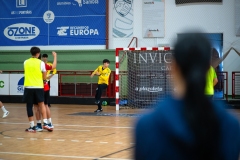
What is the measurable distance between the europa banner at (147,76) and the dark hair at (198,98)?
17040 mm

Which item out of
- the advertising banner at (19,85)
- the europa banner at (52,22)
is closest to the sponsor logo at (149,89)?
the advertising banner at (19,85)

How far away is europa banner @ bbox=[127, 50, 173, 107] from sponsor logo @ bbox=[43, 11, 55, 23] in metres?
6.91

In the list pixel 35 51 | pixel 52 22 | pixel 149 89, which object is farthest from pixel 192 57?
pixel 52 22

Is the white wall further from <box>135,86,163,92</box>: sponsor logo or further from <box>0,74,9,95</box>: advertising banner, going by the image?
<box>0,74,9,95</box>: advertising banner

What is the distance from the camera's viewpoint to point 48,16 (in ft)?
83.0

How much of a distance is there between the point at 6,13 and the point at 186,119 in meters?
25.2

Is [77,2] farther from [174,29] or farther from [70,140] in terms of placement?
[70,140]

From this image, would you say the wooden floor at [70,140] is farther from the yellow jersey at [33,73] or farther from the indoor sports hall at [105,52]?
the yellow jersey at [33,73]

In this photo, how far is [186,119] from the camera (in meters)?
1.86

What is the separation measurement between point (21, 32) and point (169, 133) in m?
24.7

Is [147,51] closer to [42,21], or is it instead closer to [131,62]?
[131,62]

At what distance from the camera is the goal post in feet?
63.3

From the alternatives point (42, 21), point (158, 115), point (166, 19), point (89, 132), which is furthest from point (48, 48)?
point (158, 115)

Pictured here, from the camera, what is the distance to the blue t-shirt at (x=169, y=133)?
6.11 ft
